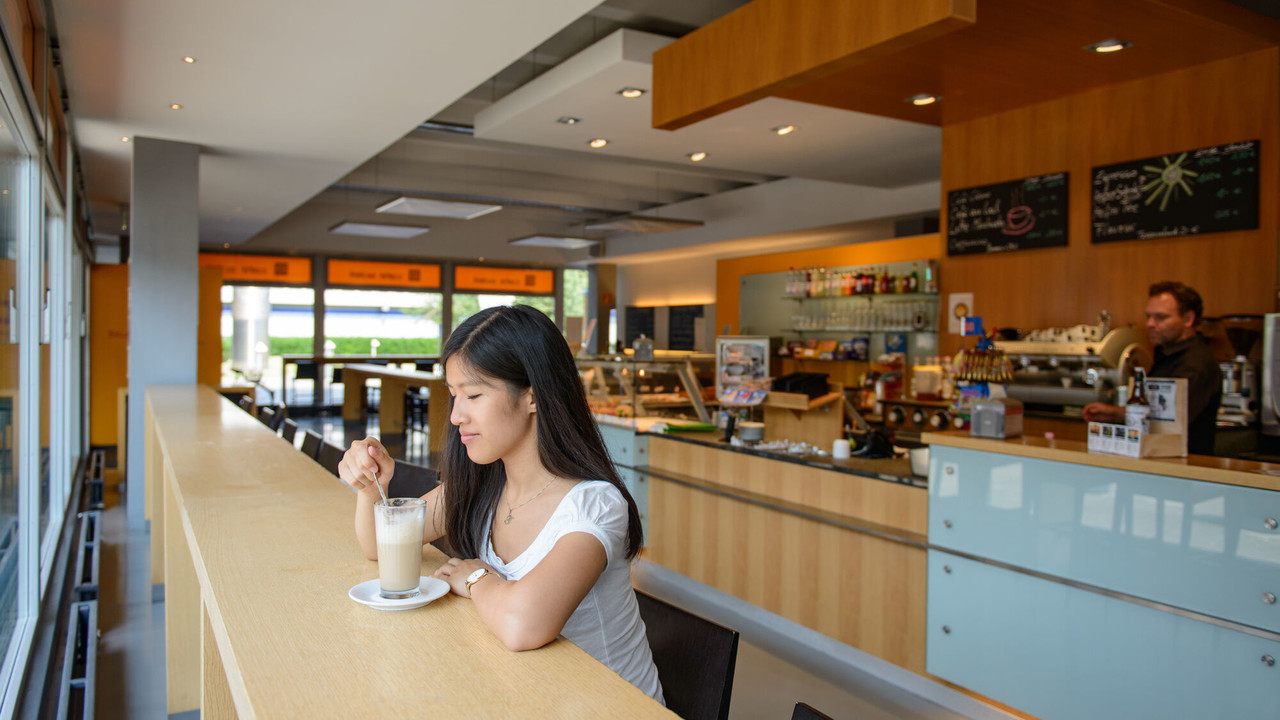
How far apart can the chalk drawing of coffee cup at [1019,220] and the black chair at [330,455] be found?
12.8ft

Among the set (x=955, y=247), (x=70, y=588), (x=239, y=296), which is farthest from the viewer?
(x=239, y=296)

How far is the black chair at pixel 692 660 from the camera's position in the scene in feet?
4.91

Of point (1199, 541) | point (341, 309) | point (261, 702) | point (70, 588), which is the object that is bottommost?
point (70, 588)

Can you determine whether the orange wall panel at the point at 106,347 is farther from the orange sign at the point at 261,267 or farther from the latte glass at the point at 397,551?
A: the latte glass at the point at 397,551

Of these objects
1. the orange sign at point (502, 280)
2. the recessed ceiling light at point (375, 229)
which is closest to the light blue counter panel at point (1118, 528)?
the recessed ceiling light at point (375, 229)

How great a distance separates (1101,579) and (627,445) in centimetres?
270

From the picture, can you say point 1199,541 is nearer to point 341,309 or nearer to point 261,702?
point 261,702

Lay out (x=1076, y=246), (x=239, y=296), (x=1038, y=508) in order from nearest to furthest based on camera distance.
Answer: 1. (x=1038, y=508)
2. (x=1076, y=246)
3. (x=239, y=296)

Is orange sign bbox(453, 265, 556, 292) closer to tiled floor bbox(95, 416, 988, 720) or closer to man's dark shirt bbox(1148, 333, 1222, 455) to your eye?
tiled floor bbox(95, 416, 988, 720)

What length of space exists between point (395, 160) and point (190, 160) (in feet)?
12.9

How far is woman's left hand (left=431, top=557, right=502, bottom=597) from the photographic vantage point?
1290mm

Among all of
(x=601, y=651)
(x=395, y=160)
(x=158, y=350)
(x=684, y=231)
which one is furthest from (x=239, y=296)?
(x=601, y=651)

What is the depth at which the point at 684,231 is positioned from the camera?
464 inches

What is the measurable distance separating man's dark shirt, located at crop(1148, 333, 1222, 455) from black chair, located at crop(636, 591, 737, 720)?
293cm
